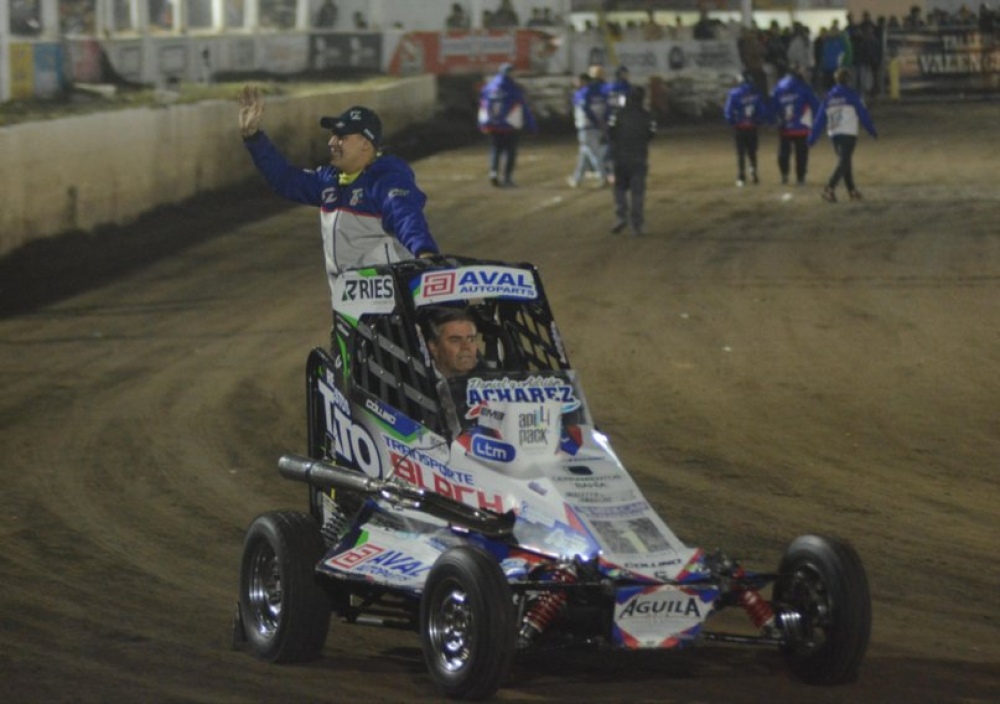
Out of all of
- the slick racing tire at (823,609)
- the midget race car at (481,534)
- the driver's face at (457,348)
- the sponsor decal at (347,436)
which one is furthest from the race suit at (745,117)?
the slick racing tire at (823,609)

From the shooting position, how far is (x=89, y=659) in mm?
7836

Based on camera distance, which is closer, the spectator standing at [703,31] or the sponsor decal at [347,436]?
the sponsor decal at [347,436]

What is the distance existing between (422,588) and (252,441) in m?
5.74

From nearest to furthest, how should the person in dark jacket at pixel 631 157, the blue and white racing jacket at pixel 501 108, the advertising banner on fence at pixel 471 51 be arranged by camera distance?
the person in dark jacket at pixel 631 157, the blue and white racing jacket at pixel 501 108, the advertising banner on fence at pixel 471 51

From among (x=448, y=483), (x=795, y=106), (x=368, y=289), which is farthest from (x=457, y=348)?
(x=795, y=106)

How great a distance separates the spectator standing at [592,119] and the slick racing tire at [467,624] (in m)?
20.6

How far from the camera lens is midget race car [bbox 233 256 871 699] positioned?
6.96 metres

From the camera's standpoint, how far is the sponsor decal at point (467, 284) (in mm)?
7949

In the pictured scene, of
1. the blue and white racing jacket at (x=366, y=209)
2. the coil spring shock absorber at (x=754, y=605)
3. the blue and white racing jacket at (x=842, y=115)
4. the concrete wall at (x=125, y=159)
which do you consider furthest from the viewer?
the blue and white racing jacket at (x=842, y=115)

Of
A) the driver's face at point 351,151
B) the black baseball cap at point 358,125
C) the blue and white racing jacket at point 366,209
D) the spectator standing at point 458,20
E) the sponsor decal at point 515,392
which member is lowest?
the sponsor decal at point 515,392

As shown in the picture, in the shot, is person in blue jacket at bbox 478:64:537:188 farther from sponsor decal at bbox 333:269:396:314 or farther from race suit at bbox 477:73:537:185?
sponsor decal at bbox 333:269:396:314

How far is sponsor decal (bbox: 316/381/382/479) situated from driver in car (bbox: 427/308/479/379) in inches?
19.1

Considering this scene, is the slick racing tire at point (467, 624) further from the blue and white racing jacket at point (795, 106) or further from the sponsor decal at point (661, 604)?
the blue and white racing jacket at point (795, 106)

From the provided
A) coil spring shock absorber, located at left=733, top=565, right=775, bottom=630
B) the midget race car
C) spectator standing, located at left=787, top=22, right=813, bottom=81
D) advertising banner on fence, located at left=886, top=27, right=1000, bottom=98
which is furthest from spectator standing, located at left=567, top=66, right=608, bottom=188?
coil spring shock absorber, located at left=733, top=565, right=775, bottom=630
